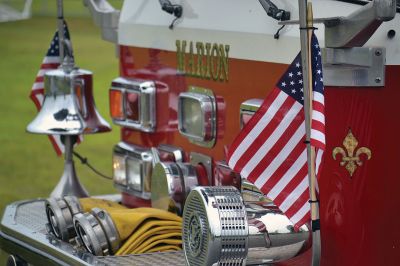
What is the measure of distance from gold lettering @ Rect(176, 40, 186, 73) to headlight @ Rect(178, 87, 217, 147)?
136 millimetres

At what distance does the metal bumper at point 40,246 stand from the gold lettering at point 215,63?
2.45 feet

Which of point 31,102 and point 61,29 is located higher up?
point 61,29

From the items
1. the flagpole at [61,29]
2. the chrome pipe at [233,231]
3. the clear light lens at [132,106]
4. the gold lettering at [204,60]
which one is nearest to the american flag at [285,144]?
the chrome pipe at [233,231]

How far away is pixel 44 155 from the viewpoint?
34.6 ft

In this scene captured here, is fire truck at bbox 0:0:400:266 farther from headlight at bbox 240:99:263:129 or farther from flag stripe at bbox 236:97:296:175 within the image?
flag stripe at bbox 236:97:296:175

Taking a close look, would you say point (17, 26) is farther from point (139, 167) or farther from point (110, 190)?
point (139, 167)

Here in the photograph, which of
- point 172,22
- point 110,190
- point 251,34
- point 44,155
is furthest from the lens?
point 44,155

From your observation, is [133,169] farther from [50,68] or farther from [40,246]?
[50,68]

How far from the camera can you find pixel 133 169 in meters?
4.83

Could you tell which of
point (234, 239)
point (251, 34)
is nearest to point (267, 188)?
point (234, 239)

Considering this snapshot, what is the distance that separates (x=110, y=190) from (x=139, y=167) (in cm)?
403

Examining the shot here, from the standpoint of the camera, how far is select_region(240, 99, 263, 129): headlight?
12.5ft

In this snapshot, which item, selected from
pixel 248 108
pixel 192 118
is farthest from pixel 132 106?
pixel 248 108

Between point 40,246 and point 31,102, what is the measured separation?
9382 millimetres
